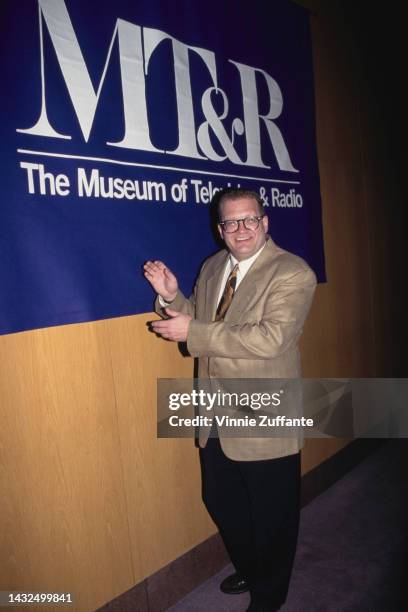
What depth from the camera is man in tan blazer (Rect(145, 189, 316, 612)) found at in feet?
5.41

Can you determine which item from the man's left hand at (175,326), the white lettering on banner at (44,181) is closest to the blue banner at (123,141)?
the white lettering on banner at (44,181)

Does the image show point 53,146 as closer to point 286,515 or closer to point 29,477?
point 29,477

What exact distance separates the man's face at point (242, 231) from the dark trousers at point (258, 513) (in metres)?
0.84

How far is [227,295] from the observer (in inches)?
72.4

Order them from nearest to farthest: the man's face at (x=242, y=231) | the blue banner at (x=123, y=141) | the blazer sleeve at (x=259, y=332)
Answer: the blue banner at (x=123, y=141) → the blazer sleeve at (x=259, y=332) → the man's face at (x=242, y=231)

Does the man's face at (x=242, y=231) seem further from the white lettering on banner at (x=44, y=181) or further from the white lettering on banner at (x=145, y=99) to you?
the white lettering on banner at (x=44, y=181)

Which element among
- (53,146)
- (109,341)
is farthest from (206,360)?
(53,146)

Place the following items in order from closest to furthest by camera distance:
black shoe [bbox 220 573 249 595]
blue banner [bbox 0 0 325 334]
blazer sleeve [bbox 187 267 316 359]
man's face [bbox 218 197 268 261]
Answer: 1. blue banner [bbox 0 0 325 334]
2. blazer sleeve [bbox 187 267 316 359]
3. man's face [bbox 218 197 268 261]
4. black shoe [bbox 220 573 249 595]

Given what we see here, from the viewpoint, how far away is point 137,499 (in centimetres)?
192

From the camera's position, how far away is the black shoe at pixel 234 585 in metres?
2.09

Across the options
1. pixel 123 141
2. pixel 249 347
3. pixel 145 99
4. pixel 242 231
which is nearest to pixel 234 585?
pixel 249 347

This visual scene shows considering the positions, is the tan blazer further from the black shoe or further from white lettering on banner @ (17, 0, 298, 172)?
the black shoe

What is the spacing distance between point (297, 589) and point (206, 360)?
1.22m

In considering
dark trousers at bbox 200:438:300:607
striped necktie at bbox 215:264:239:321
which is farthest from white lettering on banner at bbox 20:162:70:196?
dark trousers at bbox 200:438:300:607
